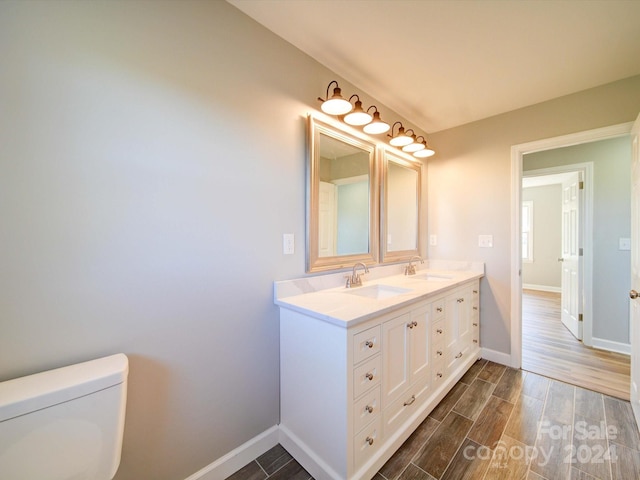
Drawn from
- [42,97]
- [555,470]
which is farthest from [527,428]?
[42,97]

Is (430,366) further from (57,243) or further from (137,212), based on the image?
(57,243)

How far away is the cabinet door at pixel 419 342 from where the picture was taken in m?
1.54

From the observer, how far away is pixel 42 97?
0.86 m

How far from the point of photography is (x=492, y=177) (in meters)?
2.48

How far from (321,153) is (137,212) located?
1142mm

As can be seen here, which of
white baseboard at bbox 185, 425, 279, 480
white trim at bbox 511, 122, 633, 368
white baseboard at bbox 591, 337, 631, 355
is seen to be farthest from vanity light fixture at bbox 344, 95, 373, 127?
white baseboard at bbox 591, 337, 631, 355

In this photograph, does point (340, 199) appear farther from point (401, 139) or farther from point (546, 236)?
point (546, 236)

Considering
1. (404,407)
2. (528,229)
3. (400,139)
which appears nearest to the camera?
(404,407)

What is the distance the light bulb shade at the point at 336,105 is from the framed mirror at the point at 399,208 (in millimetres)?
710

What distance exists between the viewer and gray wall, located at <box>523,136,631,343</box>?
258 cm

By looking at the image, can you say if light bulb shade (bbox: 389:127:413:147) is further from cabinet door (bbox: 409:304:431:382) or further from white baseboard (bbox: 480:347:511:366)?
white baseboard (bbox: 480:347:511:366)

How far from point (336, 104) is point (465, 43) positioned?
87 centimetres

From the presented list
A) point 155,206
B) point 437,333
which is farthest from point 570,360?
point 155,206

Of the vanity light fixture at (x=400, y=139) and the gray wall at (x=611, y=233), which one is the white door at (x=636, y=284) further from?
the vanity light fixture at (x=400, y=139)
